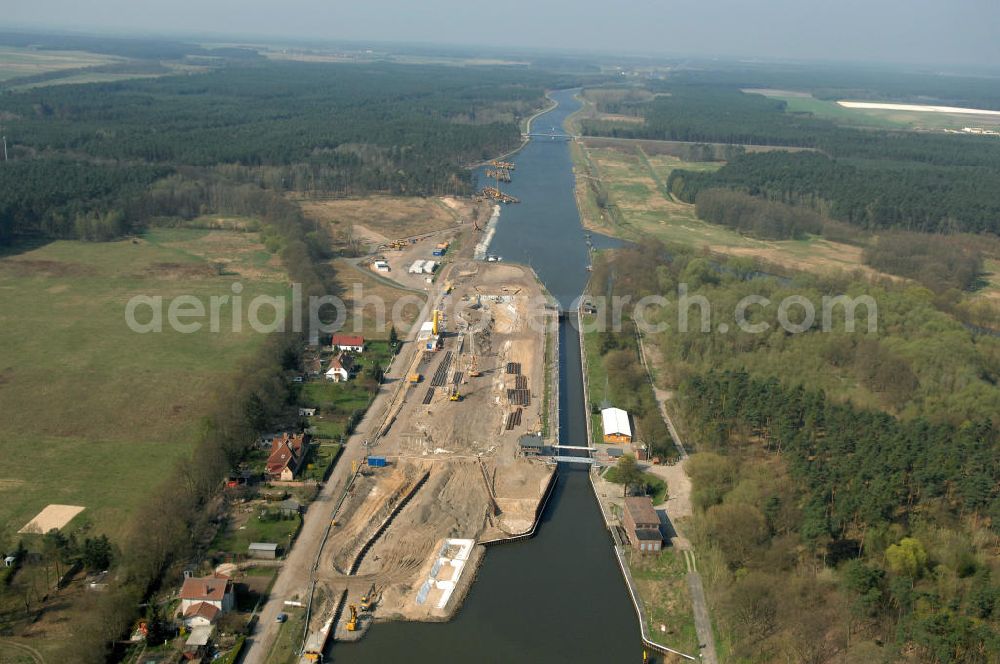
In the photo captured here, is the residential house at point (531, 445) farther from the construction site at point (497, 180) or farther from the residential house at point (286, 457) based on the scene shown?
the construction site at point (497, 180)

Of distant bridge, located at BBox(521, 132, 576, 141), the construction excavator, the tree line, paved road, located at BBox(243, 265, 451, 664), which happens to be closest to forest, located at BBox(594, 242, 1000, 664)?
the tree line

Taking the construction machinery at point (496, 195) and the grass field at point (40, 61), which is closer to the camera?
the construction machinery at point (496, 195)

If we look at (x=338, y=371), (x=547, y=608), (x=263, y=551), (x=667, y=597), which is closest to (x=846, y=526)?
(x=667, y=597)

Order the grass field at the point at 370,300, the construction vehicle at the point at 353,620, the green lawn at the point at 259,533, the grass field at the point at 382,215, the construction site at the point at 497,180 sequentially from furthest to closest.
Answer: the construction site at the point at 497,180, the grass field at the point at 382,215, the grass field at the point at 370,300, the green lawn at the point at 259,533, the construction vehicle at the point at 353,620

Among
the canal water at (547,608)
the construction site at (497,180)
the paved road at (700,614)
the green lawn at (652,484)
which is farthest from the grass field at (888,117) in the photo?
the paved road at (700,614)

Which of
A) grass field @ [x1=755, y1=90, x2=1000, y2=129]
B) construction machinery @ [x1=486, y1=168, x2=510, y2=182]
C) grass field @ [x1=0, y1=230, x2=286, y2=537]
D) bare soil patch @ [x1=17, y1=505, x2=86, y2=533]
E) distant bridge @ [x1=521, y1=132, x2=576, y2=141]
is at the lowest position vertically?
bare soil patch @ [x1=17, y1=505, x2=86, y2=533]

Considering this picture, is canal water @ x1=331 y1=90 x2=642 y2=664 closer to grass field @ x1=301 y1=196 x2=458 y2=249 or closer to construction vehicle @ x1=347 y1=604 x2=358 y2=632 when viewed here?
construction vehicle @ x1=347 y1=604 x2=358 y2=632

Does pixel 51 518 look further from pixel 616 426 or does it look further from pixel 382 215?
pixel 382 215
